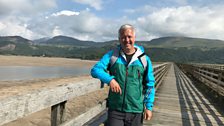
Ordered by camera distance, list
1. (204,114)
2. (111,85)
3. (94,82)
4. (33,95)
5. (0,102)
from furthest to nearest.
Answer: (204,114)
(94,82)
(111,85)
(33,95)
(0,102)

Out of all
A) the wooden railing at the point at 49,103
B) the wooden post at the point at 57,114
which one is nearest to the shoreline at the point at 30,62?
the wooden railing at the point at 49,103

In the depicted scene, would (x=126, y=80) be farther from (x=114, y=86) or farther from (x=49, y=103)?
(x=49, y=103)

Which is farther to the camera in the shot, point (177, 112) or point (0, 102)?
point (177, 112)

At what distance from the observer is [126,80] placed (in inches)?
114

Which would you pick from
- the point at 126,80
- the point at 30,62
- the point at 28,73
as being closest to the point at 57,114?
the point at 126,80

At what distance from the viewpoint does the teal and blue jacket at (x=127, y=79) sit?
9.51 ft

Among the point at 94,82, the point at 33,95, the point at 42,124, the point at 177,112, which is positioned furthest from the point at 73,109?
the point at 33,95

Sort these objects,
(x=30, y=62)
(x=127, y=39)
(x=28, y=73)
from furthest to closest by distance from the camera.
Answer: (x=30, y=62) → (x=28, y=73) → (x=127, y=39)

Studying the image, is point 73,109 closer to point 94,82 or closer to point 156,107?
point 156,107

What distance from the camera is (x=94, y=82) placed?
3.43 metres

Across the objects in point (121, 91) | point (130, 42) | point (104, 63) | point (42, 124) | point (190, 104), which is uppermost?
point (130, 42)

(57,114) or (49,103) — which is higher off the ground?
(49,103)

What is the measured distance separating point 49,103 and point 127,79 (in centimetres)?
92

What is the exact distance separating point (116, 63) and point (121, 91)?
11.5 inches
